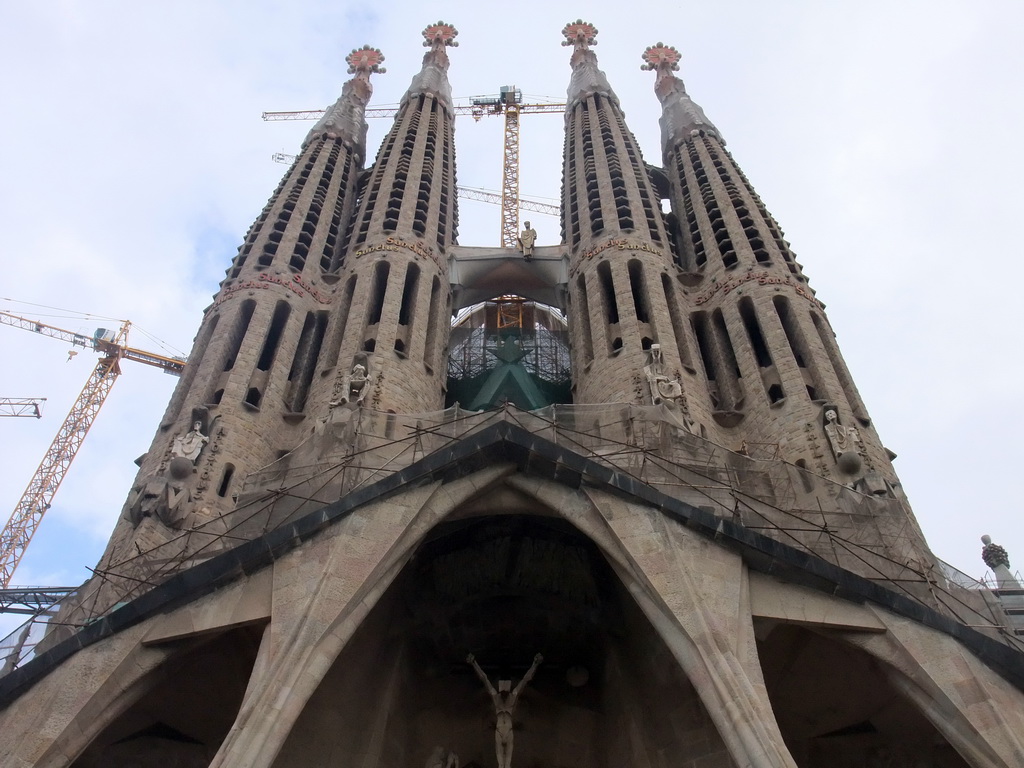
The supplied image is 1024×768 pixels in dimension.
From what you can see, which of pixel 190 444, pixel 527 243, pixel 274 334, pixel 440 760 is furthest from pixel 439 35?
pixel 440 760

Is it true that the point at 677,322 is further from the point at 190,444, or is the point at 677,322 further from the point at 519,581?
the point at 190,444

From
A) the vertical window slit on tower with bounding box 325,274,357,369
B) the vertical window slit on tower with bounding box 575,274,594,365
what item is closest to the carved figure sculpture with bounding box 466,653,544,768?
the vertical window slit on tower with bounding box 325,274,357,369

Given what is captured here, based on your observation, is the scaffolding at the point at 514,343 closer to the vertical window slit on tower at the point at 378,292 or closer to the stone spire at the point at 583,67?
the vertical window slit on tower at the point at 378,292

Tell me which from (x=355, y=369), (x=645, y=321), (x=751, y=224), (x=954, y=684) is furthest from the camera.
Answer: (x=751, y=224)

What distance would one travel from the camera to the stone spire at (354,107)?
107 feet

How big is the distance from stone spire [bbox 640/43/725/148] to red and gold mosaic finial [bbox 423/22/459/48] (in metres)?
8.20

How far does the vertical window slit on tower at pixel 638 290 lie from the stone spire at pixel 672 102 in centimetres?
929

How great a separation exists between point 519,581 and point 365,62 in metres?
30.0

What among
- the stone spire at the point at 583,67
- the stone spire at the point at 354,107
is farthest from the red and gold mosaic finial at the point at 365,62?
the stone spire at the point at 583,67

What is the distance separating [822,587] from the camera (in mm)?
12508

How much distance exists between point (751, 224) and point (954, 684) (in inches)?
663

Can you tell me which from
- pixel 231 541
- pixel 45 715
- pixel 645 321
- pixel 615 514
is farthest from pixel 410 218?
pixel 45 715

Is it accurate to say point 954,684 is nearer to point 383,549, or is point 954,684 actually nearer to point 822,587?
point 822,587

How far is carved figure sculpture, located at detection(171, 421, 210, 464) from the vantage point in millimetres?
18078
